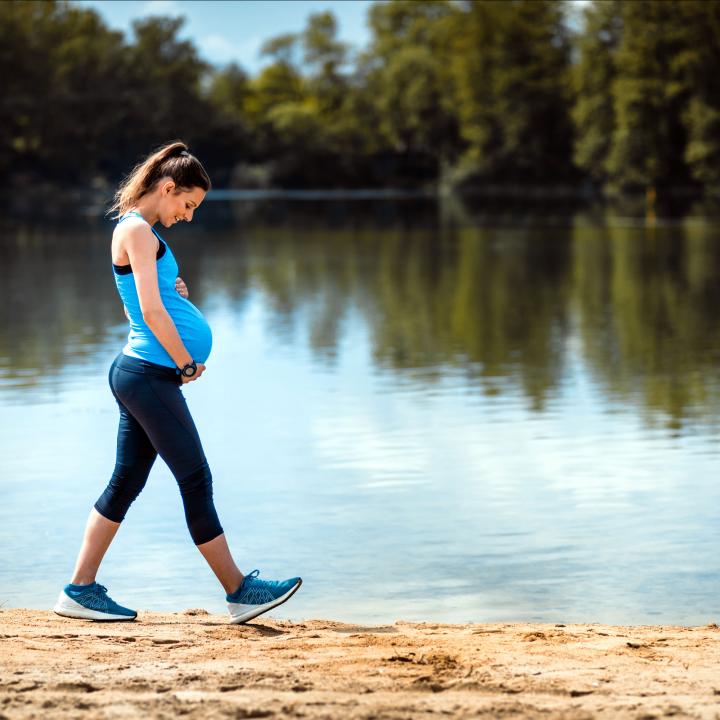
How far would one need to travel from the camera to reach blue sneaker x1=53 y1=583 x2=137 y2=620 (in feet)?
17.3

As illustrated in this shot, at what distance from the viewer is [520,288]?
22875 millimetres

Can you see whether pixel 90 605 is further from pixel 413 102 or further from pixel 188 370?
pixel 413 102

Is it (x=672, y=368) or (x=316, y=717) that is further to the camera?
(x=672, y=368)

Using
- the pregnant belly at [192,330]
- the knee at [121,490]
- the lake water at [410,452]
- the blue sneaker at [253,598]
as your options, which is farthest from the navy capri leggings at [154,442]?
the lake water at [410,452]

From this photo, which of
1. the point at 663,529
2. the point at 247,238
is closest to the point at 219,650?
the point at 663,529

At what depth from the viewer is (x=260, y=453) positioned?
945 cm

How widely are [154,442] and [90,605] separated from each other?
0.72 metres

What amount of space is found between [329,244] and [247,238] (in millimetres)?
4247

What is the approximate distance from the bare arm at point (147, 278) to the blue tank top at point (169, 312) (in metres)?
0.08

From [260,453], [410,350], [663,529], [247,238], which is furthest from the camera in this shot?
[247,238]

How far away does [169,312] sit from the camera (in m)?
5.09

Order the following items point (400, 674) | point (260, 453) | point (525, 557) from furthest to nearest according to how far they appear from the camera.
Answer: point (260, 453), point (525, 557), point (400, 674)

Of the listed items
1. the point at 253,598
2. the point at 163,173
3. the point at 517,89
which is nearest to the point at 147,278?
the point at 163,173

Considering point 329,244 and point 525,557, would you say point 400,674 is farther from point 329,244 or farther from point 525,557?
point 329,244
